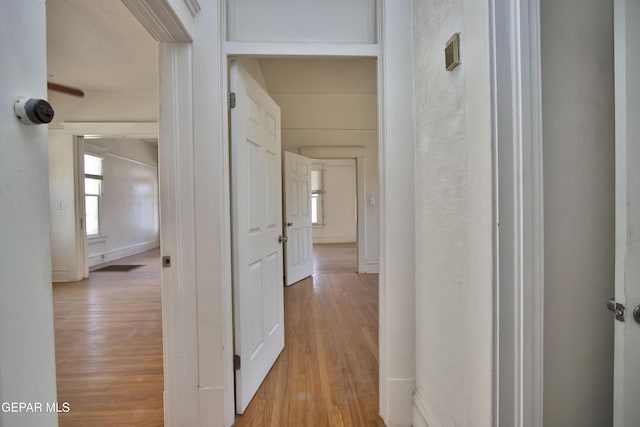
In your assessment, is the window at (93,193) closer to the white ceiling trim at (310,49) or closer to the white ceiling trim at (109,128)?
the white ceiling trim at (109,128)

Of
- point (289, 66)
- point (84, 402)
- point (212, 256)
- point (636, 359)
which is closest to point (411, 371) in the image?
point (636, 359)

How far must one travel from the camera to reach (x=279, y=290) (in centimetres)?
225

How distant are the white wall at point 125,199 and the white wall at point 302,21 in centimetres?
552

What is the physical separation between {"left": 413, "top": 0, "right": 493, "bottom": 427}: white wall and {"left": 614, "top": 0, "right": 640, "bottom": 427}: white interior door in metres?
0.35

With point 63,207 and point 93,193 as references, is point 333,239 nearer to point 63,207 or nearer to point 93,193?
point 93,193

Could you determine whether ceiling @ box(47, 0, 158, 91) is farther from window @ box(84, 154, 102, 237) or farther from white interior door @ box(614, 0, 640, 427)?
white interior door @ box(614, 0, 640, 427)

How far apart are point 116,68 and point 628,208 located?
4.51m

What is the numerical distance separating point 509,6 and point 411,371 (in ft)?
5.42

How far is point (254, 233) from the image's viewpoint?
185cm

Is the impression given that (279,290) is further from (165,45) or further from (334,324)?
(165,45)

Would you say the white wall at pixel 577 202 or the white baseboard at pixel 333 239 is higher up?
the white wall at pixel 577 202

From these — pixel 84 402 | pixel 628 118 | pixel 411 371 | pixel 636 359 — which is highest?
pixel 628 118

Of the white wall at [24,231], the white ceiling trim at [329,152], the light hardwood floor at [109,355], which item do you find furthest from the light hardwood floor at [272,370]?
the white ceiling trim at [329,152]

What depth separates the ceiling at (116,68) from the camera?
7.80 feet
